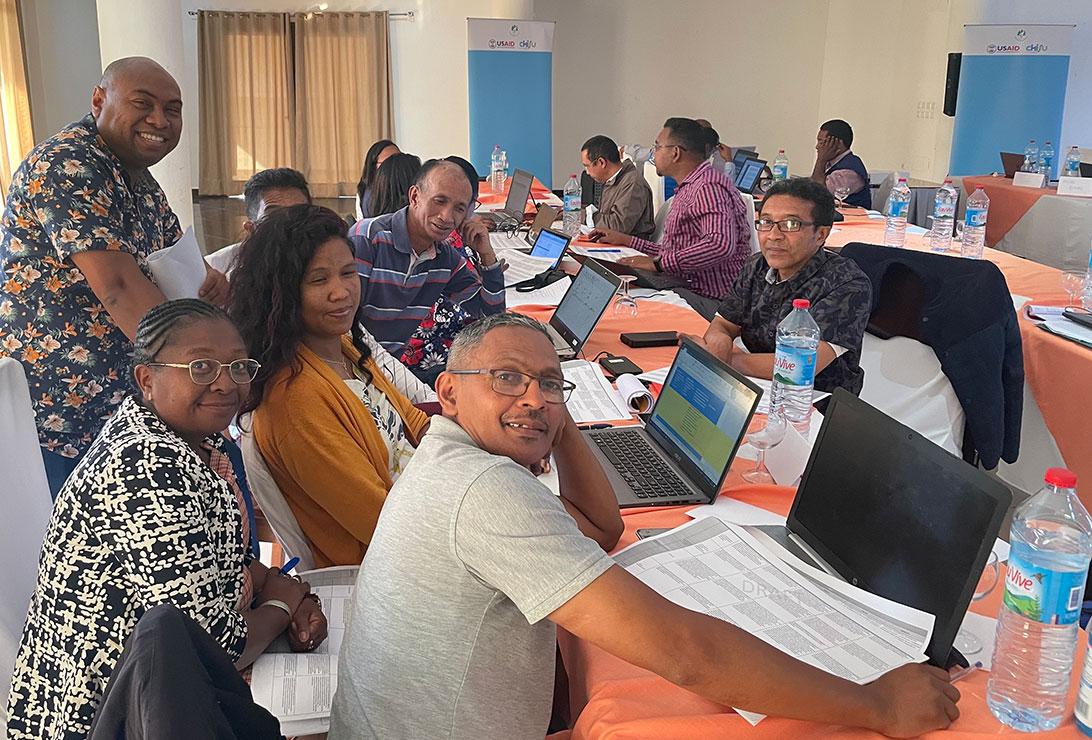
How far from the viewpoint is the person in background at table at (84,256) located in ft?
7.20

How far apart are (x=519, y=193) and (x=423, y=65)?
5.92 metres

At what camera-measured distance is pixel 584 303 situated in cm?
306

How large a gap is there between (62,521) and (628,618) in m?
0.81

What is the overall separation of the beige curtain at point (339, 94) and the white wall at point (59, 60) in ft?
7.44

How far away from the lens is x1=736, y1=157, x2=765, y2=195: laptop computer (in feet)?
24.4

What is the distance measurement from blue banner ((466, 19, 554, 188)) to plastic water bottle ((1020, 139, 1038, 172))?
14.3 ft

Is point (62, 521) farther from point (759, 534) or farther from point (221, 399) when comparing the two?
point (759, 534)

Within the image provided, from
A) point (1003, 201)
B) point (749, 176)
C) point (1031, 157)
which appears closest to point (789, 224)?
point (749, 176)

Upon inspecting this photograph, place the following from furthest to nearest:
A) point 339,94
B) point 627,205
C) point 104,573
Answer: point 339,94 → point 627,205 → point 104,573

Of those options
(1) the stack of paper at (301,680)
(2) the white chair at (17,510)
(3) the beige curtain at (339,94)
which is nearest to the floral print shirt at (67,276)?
(2) the white chair at (17,510)

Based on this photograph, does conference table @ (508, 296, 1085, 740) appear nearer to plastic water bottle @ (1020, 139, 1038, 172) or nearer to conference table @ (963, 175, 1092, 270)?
conference table @ (963, 175, 1092, 270)

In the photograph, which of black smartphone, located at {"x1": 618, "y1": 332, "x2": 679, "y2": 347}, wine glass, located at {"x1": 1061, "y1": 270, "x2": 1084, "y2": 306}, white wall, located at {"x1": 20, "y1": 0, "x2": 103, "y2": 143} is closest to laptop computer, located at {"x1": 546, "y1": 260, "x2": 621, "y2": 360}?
black smartphone, located at {"x1": 618, "y1": 332, "x2": 679, "y2": 347}

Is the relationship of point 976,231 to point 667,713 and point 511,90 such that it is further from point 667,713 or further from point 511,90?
point 511,90

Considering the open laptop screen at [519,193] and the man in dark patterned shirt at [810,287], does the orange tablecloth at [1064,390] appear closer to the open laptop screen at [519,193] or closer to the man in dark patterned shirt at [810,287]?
the man in dark patterned shirt at [810,287]
